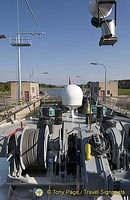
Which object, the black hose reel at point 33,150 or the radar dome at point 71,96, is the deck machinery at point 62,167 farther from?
the radar dome at point 71,96

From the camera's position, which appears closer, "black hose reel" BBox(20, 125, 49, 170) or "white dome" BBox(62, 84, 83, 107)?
"black hose reel" BBox(20, 125, 49, 170)

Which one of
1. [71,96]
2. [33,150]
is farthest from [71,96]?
[33,150]

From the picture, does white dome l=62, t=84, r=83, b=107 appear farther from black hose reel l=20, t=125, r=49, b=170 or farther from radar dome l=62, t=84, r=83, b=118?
black hose reel l=20, t=125, r=49, b=170

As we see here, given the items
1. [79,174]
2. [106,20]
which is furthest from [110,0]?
[79,174]

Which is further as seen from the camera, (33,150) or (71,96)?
(71,96)

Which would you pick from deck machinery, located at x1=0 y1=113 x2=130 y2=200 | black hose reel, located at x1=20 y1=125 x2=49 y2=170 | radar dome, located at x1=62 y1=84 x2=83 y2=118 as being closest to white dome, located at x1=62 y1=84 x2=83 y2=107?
radar dome, located at x1=62 y1=84 x2=83 y2=118

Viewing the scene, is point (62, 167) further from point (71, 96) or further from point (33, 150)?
point (71, 96)

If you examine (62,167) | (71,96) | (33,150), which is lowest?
(62,167)

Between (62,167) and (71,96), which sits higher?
(71,96)

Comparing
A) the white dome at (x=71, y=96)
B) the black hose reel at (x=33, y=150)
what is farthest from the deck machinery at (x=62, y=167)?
the white dome at (x=71, y=96)

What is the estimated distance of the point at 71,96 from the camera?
32.7 ft

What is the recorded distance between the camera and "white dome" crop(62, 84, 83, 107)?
32.7ft

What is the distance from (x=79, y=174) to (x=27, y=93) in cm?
3214

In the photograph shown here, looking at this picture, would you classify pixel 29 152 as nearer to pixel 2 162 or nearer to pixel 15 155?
pixel 15 155
